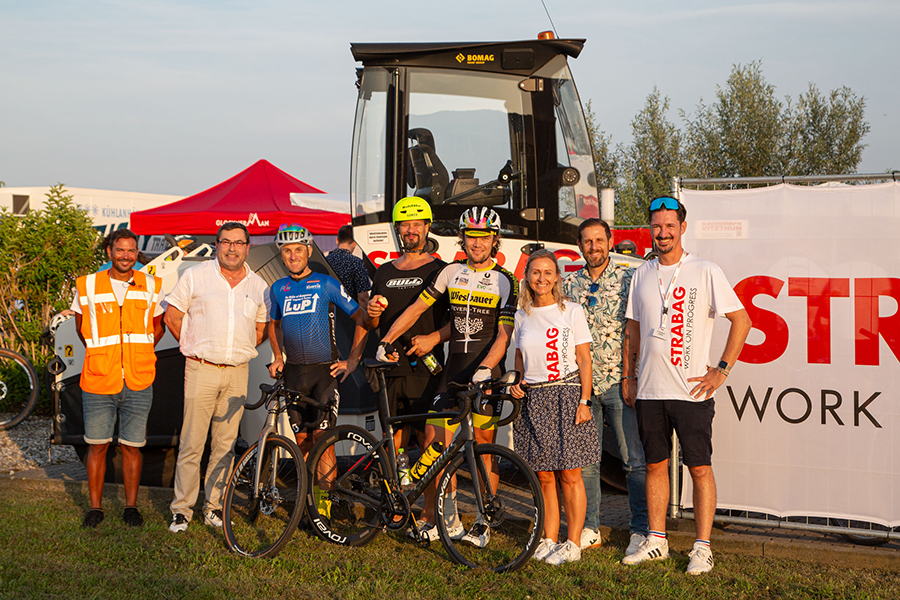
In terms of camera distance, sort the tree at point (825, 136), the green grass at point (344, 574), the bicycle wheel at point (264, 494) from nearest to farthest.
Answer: the green grass at point (344, 574) < the bicycle wheel at point (264, 494) < the tree at point (825, 136)

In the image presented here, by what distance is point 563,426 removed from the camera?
465cm

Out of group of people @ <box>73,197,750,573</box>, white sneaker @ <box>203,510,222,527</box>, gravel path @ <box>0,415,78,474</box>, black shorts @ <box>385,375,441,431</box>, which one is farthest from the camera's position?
gravel path @ <box>0,415,78,474</box>

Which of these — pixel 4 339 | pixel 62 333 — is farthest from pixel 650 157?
pixel 62 333

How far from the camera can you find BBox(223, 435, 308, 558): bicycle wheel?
5031mm

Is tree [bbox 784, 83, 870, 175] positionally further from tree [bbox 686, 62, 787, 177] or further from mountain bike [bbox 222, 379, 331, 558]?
mountain bike [bbox 222, 379, 331, 558]

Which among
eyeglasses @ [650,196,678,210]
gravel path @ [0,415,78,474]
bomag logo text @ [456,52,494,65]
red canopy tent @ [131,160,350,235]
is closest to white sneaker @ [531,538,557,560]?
eyeglasses @ [650,196,678,210]

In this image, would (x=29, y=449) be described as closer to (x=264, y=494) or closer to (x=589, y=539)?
(x=264, y=494)

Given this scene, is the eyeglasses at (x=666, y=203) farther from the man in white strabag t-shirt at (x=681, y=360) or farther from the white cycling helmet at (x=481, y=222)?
the white cycling helmet at (x=481, y=222)

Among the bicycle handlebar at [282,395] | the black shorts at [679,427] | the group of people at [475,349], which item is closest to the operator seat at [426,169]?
the group of people at [475,349]

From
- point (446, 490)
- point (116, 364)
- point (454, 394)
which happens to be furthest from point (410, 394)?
point (116, 364)

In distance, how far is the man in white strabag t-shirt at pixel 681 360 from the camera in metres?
4.49

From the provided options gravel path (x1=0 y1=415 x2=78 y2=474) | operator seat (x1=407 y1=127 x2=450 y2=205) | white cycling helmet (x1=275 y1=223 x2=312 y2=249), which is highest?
operator seat (x1=407 y1=127 x2=450 y2=205)

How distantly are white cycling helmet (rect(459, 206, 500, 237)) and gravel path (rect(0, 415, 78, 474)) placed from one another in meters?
5.14

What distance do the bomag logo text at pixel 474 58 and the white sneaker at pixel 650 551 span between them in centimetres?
391
